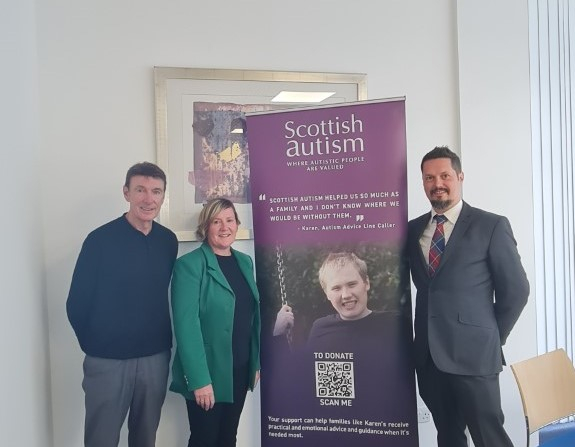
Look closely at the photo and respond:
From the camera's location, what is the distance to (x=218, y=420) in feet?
7.57

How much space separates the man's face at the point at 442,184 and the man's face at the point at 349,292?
0.46 metres

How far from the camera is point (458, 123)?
298 cm

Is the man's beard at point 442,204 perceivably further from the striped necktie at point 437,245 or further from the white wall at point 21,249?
the white wall at point 21,249

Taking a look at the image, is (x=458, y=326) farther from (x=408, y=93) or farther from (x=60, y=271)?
(x=60, y=271)

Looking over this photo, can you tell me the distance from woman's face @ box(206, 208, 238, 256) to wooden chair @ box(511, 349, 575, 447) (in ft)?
4.30

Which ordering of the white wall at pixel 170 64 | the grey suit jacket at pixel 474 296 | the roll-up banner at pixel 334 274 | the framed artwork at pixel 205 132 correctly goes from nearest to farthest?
the grey suit jacket at pixel 474 296
the roll-up banner at pixel 334 274
the white wall at pixel 170 64
the framed artwork at pixel 205 132

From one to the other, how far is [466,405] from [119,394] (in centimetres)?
145

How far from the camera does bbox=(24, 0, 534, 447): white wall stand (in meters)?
2.55

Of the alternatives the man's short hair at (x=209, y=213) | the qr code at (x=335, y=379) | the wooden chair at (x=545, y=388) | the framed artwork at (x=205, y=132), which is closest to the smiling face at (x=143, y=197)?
the man's short hair at (x=209, y=213)

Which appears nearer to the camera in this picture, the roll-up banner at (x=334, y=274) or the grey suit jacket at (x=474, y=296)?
the grey suit jacket at (x=474, y=296)

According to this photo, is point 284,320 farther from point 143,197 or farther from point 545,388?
point 545,388

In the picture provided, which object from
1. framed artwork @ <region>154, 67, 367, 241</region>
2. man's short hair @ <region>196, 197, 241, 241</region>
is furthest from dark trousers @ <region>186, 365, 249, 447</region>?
framed artwork @ <region>154, 67, 367, 241</region>

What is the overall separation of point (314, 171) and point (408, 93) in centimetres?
100

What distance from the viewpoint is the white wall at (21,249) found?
188 centimetres
